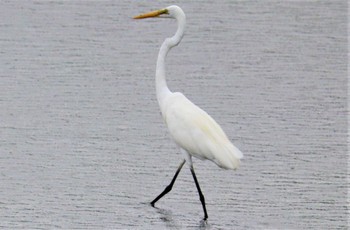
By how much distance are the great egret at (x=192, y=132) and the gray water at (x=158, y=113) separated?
18.7 inches

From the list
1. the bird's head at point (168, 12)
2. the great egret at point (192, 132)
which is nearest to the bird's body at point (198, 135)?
the great egret at point (192, 132)

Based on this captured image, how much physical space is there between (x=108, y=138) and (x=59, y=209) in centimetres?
255

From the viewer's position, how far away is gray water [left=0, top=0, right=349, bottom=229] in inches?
404

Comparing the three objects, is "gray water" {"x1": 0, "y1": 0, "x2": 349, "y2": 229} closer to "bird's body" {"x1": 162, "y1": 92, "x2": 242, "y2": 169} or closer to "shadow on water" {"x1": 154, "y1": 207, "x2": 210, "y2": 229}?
"shadow on water" {"x1": 154, "y1": 207, "x2": 210, "y2": 229}

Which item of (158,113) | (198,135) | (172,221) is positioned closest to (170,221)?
(172,221)

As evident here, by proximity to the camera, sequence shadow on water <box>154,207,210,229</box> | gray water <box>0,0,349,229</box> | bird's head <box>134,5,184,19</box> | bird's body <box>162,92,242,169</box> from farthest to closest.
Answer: bird's head <box>134,5,184,19</box>, gray water <box>0,0,349,229</box>, bird's body <box>162,92,242,169</box>, shadow on water <box>154,207,210,229</box>

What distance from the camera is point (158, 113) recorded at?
44.8 feet

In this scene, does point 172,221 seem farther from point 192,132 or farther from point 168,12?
point 168,12

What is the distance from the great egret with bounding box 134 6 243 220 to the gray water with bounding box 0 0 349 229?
475 millimetres

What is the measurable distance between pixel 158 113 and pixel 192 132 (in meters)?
3.55

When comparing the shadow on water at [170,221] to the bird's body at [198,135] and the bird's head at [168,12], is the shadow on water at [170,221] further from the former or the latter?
the bird's head at [168,12]

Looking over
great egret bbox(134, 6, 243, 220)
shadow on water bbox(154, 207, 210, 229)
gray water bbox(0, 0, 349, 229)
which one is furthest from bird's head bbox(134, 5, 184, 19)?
shadow on water bbox(154, 207, 210, 229)

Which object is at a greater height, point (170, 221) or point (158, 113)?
point (170, 221)

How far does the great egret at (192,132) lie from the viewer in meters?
9.93
